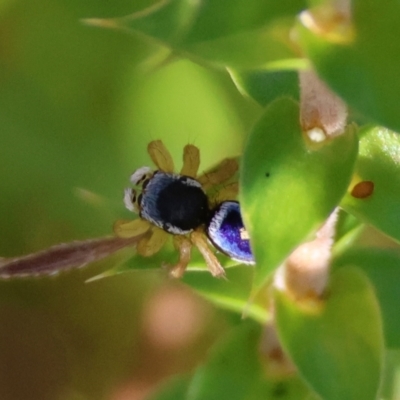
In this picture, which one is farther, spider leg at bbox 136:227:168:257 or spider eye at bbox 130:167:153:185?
spider eye at bbox 130:167:153:185

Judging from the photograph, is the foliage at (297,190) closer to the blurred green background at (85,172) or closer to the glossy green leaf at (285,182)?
the glossy green leaf at (285,182)

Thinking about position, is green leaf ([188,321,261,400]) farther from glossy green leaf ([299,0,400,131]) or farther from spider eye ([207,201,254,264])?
glossy green leaf ([299,0,400,131])

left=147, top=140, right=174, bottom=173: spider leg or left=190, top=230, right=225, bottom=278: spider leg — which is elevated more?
left=190, top=230, right=225, bottom=278: spider leg

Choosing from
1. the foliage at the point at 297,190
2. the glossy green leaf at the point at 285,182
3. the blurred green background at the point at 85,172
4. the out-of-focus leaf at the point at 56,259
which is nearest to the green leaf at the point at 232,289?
the foliage at the point at 297,190

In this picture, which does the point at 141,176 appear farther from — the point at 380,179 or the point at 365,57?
the point at 365,57

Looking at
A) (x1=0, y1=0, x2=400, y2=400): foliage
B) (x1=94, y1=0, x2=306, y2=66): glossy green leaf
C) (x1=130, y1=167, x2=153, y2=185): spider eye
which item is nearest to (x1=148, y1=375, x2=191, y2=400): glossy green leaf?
(x1=0, y1=0, x2=400, y2=400): foliage
